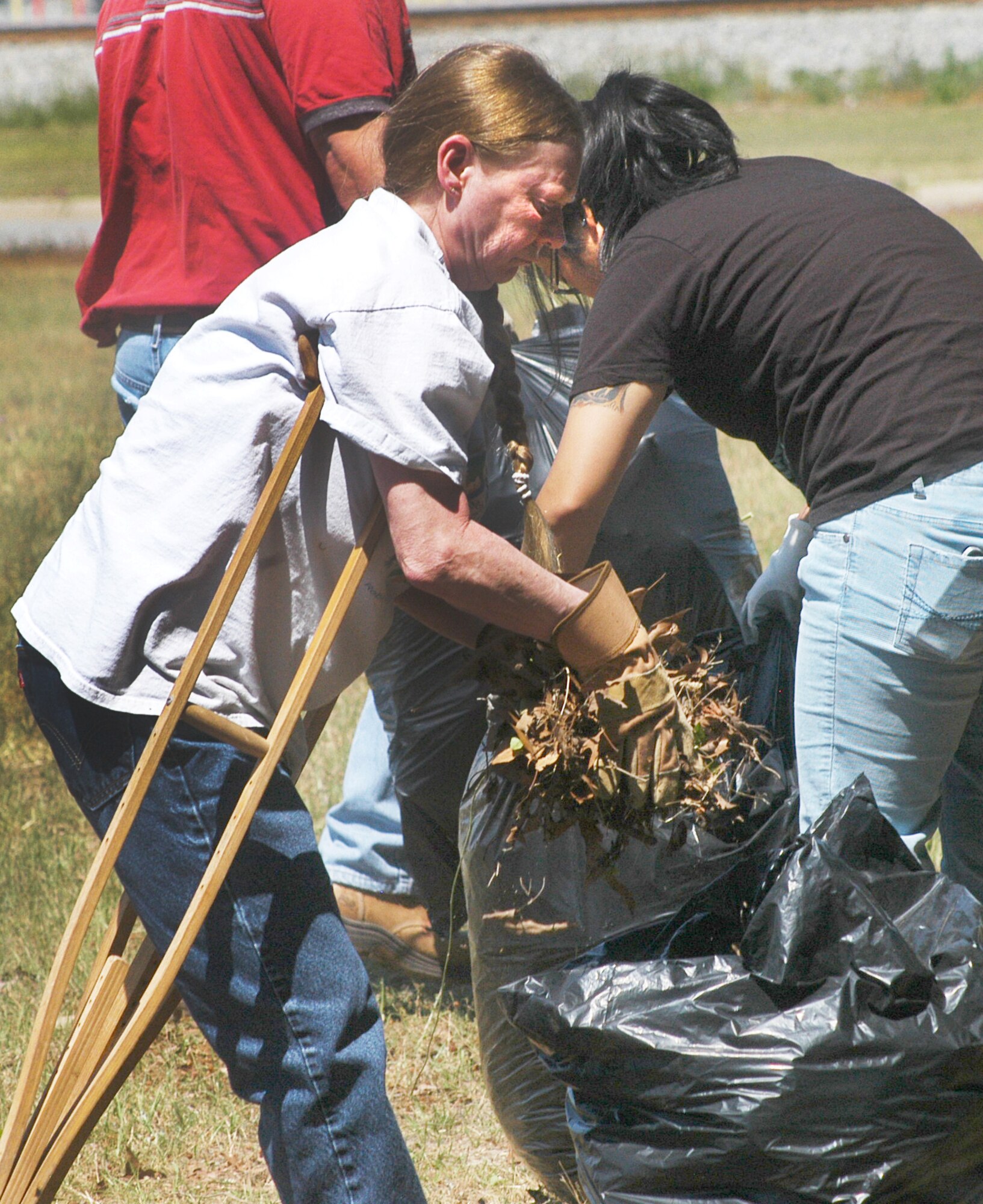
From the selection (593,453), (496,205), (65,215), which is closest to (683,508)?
(593,453)

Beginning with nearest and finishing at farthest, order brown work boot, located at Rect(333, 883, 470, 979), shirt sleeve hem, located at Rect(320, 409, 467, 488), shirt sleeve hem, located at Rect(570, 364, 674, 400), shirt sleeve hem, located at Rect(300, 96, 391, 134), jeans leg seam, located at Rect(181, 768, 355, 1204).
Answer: shirt sleeve hem, located at Rect(320, 409, 467, 488) → jeans leg seam, located at Rect(181, 768, 355, 1204) → shirt sleeve hem, located at Rect(570, 364, 674, 400) → shirt sleeve hem, located at Rect(300, 96, 391, 134) → brown work boot, located at Rect(333, 883, 470, 979)

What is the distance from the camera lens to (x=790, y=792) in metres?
2.14

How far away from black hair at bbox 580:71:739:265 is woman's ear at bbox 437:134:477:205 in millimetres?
446

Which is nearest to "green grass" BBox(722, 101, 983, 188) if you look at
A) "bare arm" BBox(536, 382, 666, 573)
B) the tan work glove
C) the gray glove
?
the gray glove

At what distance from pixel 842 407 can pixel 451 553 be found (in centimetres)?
65

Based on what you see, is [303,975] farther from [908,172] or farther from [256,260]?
[908,172]

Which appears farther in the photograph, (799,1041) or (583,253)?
(583,253)

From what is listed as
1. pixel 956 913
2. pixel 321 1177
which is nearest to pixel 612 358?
pixel 956 913

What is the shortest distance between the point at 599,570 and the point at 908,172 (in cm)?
1720

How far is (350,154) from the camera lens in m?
2.45

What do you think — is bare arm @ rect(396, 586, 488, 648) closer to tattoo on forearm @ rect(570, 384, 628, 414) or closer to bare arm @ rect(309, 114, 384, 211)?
tattoo on forearm @ rect(570, 384, 628, 414)

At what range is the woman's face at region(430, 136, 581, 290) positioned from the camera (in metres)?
1.78

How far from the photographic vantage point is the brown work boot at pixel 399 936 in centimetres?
311

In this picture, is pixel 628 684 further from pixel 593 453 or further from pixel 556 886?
pixel 556 886
